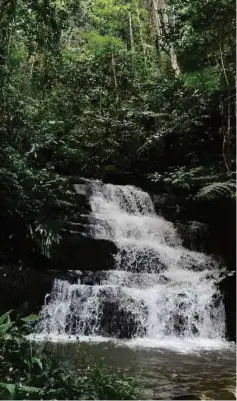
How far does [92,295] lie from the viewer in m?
Answer: 7.02

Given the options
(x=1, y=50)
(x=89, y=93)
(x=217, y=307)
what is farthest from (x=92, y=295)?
(x=89, y=93)

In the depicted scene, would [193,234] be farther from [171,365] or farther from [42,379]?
[42,379]

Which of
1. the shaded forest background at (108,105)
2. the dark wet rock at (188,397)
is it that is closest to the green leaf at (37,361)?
the dark wet rock at (188,397)

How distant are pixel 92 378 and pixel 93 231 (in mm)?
5601

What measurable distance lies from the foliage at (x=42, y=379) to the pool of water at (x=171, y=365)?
0.42m

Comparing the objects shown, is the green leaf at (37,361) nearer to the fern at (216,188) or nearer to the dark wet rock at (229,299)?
the fern at (216,188)

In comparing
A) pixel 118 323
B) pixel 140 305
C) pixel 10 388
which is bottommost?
pixel 10 388

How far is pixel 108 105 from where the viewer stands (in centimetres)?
1422

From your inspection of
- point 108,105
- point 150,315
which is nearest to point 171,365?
point 150,315

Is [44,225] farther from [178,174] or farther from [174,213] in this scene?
[174,213]

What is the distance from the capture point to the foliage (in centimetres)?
304

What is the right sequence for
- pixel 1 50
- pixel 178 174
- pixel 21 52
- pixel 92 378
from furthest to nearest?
pixel 21 52, pixel 178 174, pixel 1 50, pixel 92 378

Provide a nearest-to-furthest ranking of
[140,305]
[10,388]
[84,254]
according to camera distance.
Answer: [10,388] → [140,305] → [84,254]

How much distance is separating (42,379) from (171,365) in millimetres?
2136
